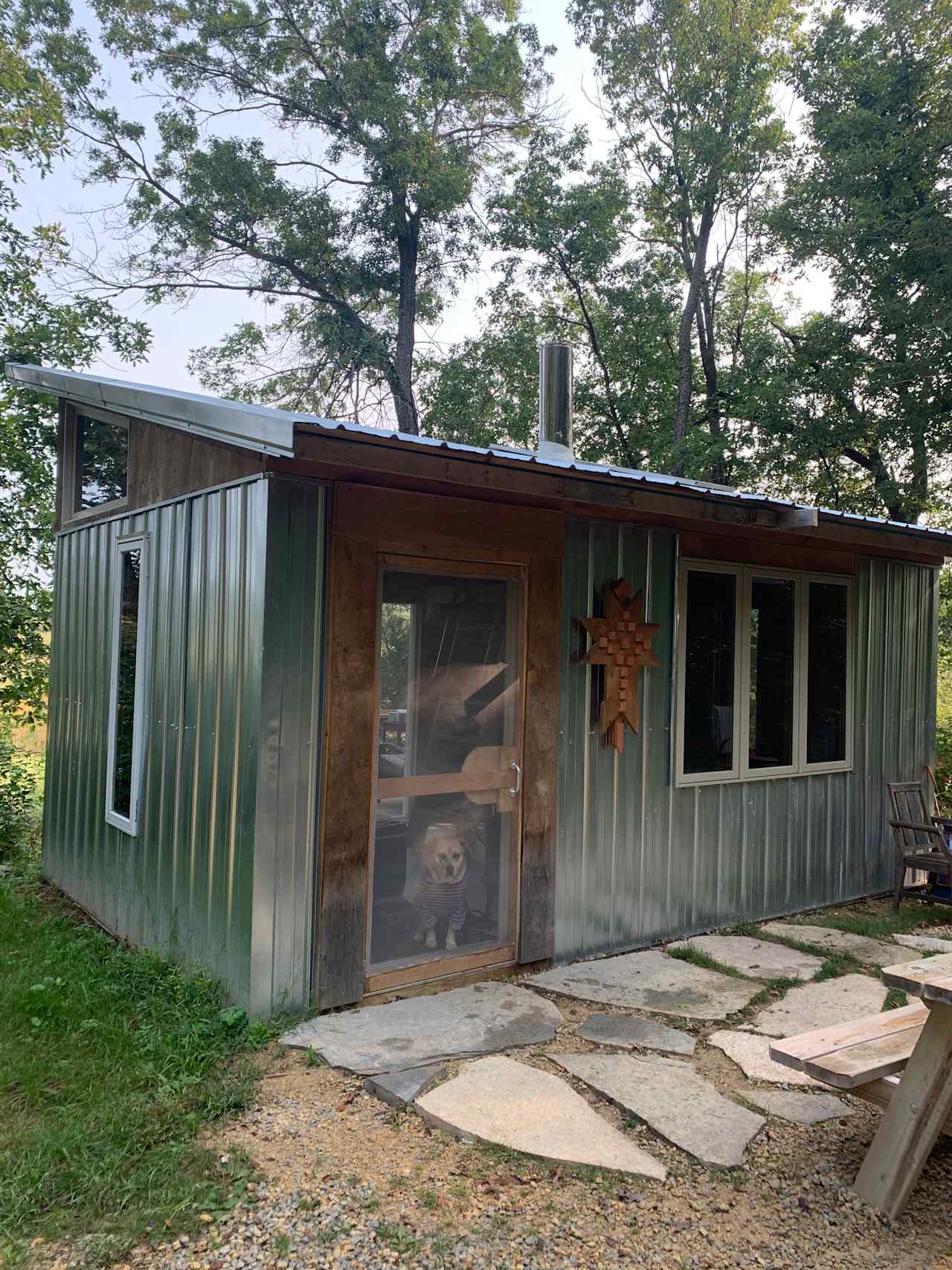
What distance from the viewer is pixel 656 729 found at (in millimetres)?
4961

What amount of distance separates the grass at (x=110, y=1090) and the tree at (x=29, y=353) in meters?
4.22

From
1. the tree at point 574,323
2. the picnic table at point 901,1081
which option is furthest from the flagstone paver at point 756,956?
the tree at point 574,323

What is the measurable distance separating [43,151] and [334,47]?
821 cm

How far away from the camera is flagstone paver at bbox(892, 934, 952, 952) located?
489 centimetres

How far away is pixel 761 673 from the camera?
5500 mm

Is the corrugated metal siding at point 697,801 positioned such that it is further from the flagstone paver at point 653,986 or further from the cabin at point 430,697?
the flagstone paver at point 653,986

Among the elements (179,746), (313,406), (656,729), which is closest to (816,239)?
(313,406)

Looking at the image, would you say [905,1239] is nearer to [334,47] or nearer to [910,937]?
[910,937]

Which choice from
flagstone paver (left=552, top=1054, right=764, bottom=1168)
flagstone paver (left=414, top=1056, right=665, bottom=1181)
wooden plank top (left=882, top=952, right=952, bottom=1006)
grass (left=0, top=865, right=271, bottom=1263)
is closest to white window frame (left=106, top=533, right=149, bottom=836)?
grass (left=0, top=865, right=271, bottom=1263)

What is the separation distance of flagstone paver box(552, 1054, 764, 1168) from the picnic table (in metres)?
0.39

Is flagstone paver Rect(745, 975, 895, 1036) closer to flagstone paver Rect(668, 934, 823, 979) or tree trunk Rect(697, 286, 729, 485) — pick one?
flagstone paver Rect(668, 934, 823, 979)

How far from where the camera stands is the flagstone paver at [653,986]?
13.1 ft

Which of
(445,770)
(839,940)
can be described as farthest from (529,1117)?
(839,940)

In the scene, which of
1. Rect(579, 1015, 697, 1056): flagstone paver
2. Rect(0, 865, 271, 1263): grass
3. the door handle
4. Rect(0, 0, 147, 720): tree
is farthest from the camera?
Rect(0, 0, 147, 720): tree
